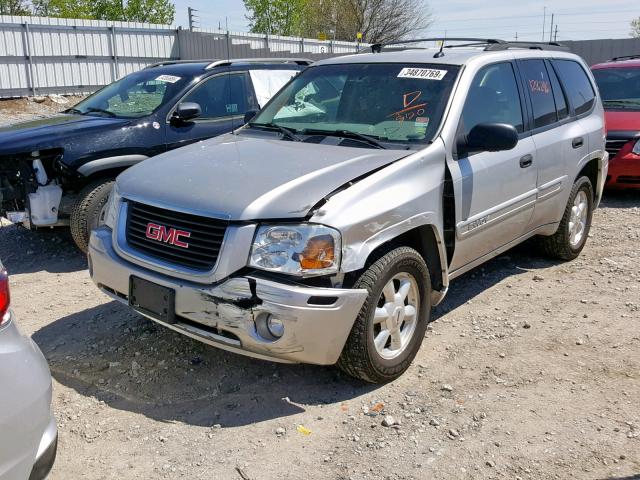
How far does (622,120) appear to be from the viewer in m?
8.60

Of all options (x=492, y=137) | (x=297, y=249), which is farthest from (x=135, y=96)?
(x=297, y=249)

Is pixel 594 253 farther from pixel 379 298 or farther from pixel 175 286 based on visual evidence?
pixel 175 286

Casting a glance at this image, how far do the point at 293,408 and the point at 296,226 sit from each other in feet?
3.38

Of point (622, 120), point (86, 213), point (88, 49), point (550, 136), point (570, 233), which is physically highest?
point (88, 49)

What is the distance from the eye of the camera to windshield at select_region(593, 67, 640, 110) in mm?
9156

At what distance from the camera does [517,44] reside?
207 inches

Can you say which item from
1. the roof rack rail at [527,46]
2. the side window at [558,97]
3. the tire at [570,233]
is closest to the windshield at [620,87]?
the tire at [570,233]

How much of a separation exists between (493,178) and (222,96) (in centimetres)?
354

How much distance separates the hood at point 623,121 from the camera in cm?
841

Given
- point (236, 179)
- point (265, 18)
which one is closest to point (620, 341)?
point (236, 179)

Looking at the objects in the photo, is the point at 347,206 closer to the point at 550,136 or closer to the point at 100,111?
the point at 550,136

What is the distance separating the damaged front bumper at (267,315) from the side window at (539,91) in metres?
2.61

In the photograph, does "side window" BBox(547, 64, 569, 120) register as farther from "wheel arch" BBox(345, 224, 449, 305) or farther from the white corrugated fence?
the white corrugated fence

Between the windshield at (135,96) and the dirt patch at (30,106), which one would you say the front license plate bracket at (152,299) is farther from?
the dirt patch at (30,106)
